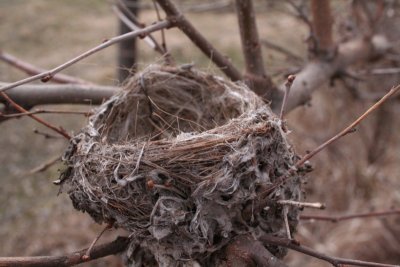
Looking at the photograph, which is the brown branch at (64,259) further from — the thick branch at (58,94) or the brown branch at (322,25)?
the brown branch at (322,25)

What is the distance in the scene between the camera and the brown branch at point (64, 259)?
53.2 inches

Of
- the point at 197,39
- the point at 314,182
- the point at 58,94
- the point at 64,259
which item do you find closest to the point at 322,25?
the point at 197,39

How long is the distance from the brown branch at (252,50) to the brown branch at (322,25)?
50 centimetres

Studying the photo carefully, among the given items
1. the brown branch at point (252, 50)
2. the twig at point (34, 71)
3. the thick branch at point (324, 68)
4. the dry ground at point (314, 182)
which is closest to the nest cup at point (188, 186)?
the brown branch at point (252, 50)

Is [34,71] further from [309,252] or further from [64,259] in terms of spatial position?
[309,252]

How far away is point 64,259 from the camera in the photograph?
55.7 inches

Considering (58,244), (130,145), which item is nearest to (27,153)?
(58,244)

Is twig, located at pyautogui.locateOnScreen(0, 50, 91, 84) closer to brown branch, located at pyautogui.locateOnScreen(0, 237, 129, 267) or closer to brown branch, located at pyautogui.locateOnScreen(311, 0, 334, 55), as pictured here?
brown branch, located at pyautogui.locateOnScreen(0, 237, 129, 267)

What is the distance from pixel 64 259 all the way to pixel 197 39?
0.99 metres

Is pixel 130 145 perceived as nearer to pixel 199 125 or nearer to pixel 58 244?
pixel 199 125

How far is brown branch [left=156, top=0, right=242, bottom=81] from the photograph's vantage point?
186 centimetres

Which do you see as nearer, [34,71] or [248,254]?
[248,254]

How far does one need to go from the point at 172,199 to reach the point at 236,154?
230mm

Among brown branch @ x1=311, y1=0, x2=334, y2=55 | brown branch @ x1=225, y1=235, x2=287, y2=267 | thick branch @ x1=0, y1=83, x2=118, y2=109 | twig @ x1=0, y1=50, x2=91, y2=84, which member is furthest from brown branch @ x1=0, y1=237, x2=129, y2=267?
brown branch @ x1=311, y1=0, x2=334, y2=55
